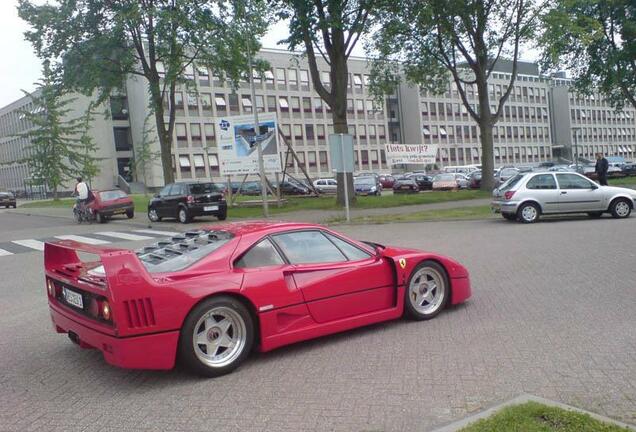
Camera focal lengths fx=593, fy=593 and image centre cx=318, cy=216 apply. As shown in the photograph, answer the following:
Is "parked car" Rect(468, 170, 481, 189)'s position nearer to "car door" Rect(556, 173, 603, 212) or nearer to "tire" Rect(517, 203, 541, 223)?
"car door" Rect(556, 173, 603, 212)

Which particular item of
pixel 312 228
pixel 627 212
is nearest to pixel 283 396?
pixel 312 228

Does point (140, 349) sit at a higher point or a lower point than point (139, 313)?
lower

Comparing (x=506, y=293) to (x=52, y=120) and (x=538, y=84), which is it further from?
(x=538, y=84)

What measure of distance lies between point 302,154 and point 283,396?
7420 cm

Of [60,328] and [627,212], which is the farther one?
[627,212]

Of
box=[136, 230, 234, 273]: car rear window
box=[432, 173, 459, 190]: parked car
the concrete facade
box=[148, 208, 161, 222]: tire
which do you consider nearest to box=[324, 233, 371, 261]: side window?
box=[136, 230, 234, 273]: car rear window

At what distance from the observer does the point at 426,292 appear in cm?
655

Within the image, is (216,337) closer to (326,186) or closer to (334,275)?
(334,275)

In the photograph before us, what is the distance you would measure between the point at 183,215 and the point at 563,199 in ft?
45.7

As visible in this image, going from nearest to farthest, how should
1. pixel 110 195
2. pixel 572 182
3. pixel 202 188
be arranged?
pixel 572 182 < pixel 202 188 < pixel 110 195

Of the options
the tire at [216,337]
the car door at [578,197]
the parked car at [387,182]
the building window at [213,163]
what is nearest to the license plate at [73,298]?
the tire at [216,337]

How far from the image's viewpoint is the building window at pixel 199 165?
69188 millimetres

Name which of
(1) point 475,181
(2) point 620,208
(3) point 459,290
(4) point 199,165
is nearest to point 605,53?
(1) point 475,181

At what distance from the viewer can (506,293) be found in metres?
7.60
